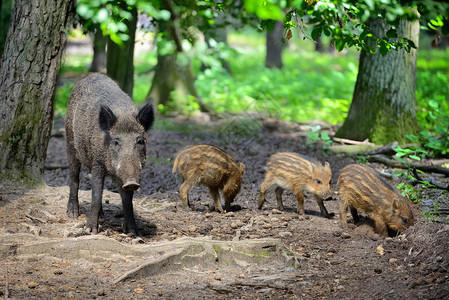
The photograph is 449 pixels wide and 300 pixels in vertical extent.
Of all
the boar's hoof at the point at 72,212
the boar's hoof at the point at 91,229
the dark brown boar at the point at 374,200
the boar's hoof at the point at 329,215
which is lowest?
the boar's hoof at the point at 91,229

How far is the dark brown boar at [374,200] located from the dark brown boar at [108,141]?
2.44 metres

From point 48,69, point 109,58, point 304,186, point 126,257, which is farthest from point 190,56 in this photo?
point 109,58

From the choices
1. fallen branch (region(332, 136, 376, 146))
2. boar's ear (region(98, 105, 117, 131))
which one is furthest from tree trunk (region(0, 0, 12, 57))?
boar's ear (region(98, 105, 117, 131))

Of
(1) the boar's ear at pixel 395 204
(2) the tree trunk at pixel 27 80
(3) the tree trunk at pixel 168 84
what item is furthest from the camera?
(3) the tree trunk at pixel 168 84

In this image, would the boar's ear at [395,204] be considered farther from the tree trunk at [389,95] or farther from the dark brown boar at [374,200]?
the tree trunk at [389,95]

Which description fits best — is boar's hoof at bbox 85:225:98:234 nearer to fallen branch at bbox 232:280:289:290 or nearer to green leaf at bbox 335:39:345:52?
fallen branch at bbox 232:280:289:290

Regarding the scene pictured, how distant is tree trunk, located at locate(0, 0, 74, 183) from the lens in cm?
623

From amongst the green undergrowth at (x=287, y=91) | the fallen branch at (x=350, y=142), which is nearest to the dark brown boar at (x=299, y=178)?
the green undergrowth at (x=287, y=91)

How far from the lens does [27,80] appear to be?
625 centimetres

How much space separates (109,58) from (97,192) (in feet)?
19.6

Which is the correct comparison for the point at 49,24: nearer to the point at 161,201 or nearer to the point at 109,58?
the point at 161,201

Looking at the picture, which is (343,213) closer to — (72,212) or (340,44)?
(340,44)

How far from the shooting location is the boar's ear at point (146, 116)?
18.3 feet

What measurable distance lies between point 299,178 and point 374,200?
1.14 metres
